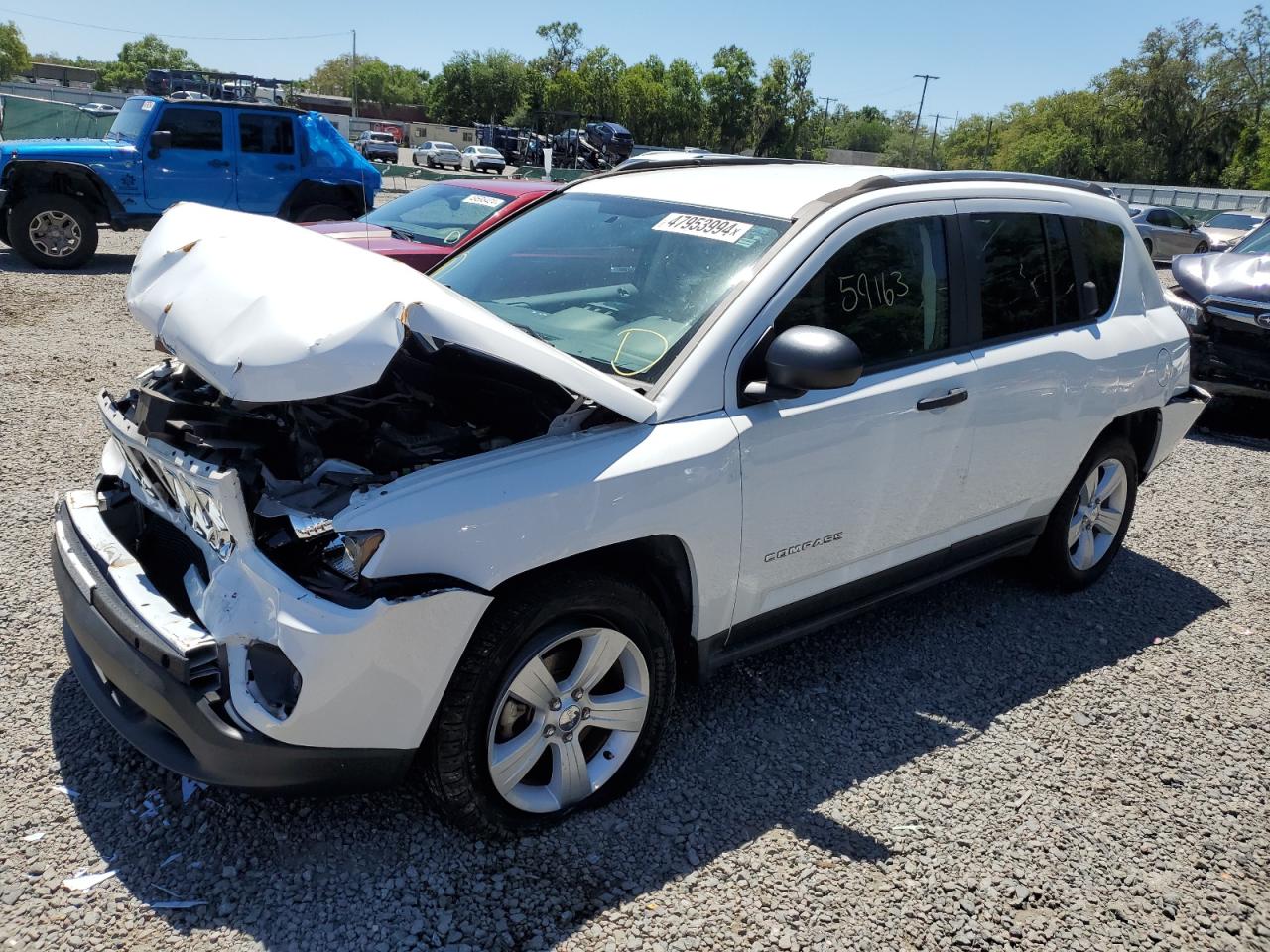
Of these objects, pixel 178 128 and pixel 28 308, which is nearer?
pixel 28 308

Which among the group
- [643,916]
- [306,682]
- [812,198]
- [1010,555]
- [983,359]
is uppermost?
[812,198]

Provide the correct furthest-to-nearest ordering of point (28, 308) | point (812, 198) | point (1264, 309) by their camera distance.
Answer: point (28, 308), point (1264, 309), point (812, 198)

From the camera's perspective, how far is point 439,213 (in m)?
8.73

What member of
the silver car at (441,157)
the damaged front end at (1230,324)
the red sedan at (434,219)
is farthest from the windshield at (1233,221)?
the silver car at (441,157)

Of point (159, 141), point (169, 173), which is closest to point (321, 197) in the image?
point (169, 173)

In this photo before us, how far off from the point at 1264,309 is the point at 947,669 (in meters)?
5.57

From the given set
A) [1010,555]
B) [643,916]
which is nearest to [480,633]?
[643,916]

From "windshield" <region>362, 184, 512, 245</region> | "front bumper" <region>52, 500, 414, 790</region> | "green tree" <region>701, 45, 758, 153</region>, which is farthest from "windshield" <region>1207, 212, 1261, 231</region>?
"green tree" <region>701, 45, 758, 153</region>

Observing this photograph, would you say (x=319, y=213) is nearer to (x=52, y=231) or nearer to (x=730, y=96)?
(x=52, y=231)

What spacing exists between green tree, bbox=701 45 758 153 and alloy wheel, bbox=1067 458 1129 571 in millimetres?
81700

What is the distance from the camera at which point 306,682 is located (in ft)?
7.45

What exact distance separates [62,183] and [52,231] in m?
0.58

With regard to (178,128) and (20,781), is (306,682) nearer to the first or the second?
(20,781)

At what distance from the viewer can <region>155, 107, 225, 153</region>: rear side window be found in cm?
1204
